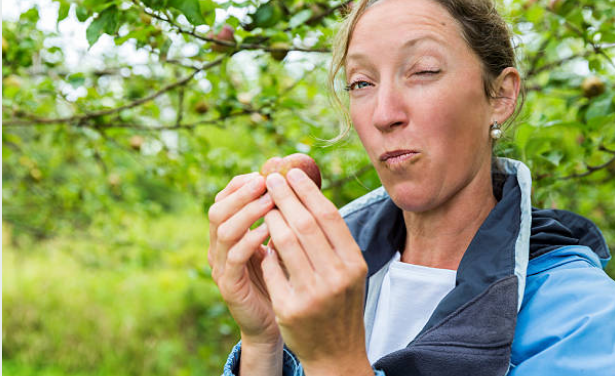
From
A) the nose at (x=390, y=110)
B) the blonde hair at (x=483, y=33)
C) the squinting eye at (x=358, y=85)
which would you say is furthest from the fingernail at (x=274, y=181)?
the blonde hair at (x=483, y=33)

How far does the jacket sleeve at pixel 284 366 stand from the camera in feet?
4.08

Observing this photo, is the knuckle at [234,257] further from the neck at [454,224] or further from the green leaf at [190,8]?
the green leaf at [190,8]

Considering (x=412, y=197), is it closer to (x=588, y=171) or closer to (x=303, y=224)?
(x=303, y=224)

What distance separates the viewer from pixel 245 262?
41.4 inches

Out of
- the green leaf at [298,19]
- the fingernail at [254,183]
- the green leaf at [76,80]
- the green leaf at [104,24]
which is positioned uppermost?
the green leaf at [76,80]

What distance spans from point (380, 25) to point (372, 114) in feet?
0.68

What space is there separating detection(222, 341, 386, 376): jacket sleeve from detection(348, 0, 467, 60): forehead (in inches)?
29.4

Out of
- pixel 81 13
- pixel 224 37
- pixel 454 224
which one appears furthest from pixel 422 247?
pixel 81 13

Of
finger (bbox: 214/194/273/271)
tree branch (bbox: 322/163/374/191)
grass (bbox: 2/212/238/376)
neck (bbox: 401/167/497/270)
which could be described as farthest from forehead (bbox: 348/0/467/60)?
grass (bbox: 2/212/238/376)

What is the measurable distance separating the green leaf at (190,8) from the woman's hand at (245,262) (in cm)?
60

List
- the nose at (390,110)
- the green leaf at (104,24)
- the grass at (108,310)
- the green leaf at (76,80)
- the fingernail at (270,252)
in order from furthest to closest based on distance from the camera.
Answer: the grass at (108,310) < the green leaf at (76,80) < the green leaf at (104,24) < the nose at (390,110) < the fingernail at (270,252)

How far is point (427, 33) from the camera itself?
123 cm

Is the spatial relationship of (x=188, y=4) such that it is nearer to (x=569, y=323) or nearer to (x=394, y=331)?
(x=394, y=331)

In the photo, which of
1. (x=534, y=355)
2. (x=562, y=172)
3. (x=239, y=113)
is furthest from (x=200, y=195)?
(x=534, y=355)
